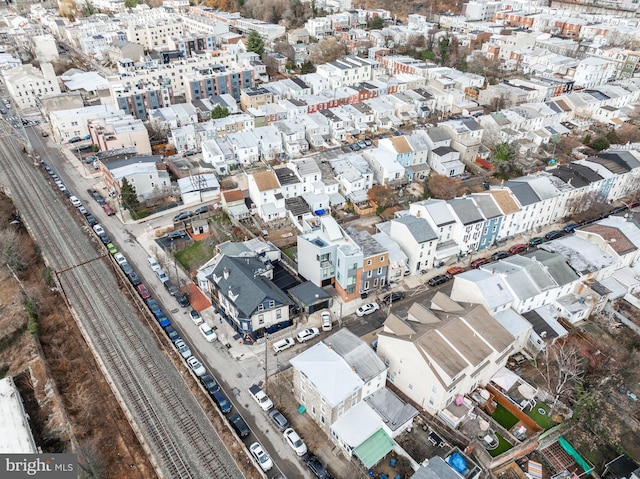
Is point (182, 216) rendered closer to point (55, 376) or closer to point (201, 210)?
point (201, 210)

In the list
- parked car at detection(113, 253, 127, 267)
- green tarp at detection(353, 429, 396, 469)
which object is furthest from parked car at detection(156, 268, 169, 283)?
green tarp at detection(353, 429, 396, 469)

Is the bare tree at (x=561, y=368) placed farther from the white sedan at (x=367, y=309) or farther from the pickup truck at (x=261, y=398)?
the pickup truck at (x=261, y=398)

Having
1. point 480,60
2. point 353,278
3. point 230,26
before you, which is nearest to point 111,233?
point 353,278

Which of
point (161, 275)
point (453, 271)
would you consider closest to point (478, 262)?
point (453, 271)

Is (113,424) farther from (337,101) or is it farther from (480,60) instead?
(480,60)

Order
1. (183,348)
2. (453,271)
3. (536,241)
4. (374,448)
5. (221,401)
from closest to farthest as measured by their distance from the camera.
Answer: (374,448) < (221,401) < (183,348) < (453,271) < (536,241)

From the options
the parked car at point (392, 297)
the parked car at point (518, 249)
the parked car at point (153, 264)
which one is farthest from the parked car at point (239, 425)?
the parked car at point (518, 249)
